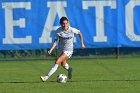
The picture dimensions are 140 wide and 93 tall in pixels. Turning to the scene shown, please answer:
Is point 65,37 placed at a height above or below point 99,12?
below

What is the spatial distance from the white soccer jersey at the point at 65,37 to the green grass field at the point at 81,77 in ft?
3.03

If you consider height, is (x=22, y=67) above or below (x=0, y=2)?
below

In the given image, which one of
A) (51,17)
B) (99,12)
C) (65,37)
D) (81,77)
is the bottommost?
(81,77)

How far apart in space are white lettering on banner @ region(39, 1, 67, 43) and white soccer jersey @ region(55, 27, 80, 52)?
733 cm

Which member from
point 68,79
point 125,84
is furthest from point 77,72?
point 125,84

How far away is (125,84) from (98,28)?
902 cm

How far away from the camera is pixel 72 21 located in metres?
22.5

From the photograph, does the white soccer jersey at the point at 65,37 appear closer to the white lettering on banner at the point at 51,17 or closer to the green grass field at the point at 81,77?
the green grass field at the point at 81,77

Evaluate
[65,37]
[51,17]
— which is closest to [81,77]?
[65,37]

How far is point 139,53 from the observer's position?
2447 centimetres

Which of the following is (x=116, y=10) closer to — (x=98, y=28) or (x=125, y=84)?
(x=98, y=28)

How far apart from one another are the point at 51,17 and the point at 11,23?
162 centimetres

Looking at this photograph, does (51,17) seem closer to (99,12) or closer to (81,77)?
(99,12)

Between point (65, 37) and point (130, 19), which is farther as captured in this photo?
point (130, 19)
